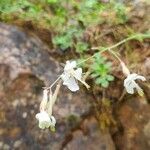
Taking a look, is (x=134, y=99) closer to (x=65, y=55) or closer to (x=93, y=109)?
(x=93, y=109)

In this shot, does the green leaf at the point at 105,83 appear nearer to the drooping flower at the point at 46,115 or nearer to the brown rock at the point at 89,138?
the brown rock at the point at 89,138

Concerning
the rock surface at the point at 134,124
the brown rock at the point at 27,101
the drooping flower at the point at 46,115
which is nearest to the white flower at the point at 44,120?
the drooping flower at the point at 46,115

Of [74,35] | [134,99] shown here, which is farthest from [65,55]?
[134,99]

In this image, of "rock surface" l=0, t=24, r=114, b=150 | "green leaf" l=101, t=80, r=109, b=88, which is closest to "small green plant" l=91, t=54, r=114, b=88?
"green leaf" l=101, t=80, r=109, b=88

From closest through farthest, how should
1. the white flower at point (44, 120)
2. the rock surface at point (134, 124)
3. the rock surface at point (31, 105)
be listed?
1. the white flower at point (44, 120)
2. the rock surface at point (31, 105)
3. the rock surface at point (134, 124)

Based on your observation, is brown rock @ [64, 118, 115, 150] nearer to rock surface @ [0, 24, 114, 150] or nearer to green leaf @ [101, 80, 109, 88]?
rock surface @ [0, 24, 114, 150]

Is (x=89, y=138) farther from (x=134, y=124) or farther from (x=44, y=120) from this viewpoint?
(x=44, y=120)

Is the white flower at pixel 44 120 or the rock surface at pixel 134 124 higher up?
the rock surface at pixel 134 124

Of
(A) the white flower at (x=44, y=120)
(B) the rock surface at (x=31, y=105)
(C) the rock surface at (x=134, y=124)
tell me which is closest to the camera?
(A) the white flower at (x=44, y=120)
